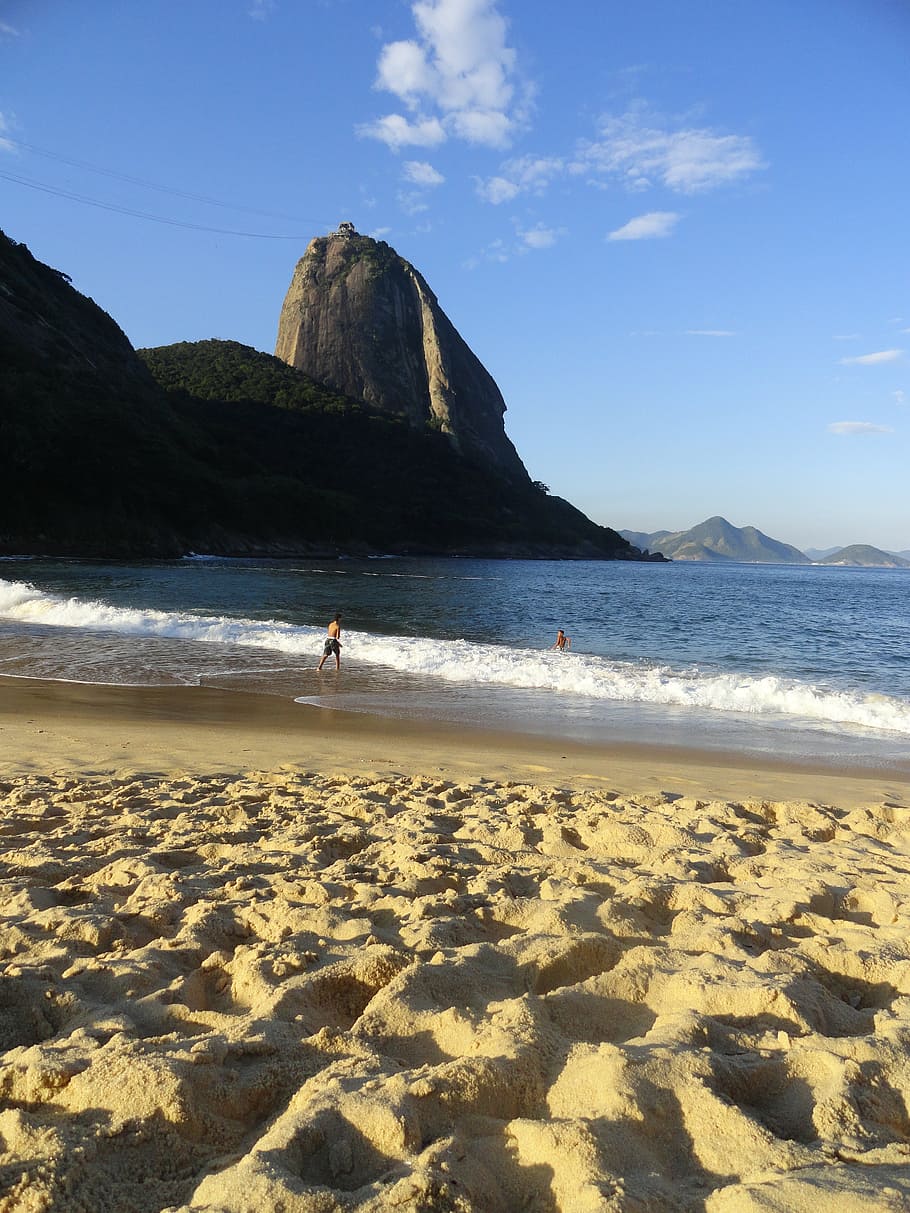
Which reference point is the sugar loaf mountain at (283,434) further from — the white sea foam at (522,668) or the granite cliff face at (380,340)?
the white sea foam at (522,668)

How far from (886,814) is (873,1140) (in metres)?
5.10

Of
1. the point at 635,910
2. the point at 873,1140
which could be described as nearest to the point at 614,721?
the point at 635,910

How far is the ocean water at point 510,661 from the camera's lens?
11383 mm

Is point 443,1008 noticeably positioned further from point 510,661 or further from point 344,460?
point 344,460

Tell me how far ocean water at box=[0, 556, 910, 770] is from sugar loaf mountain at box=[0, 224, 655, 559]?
31976 millimetres

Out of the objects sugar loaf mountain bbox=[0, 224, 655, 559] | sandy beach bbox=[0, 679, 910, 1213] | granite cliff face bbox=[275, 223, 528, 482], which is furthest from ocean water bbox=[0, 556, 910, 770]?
granite cliff face bbox=[275, 223, 528, 482]

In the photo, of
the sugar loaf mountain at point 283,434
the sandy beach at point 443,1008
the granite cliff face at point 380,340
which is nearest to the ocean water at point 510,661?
the sandy beach at point 443,1008

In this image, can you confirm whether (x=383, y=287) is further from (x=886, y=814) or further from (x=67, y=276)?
(x=886, y=814)

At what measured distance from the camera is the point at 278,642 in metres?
19.0

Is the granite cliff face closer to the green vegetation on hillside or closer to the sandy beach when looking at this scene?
the green vegetation on hillside

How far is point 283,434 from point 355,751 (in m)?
109

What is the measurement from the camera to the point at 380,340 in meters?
148

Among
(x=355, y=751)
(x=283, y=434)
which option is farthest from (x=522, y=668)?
(x=283, y=434)

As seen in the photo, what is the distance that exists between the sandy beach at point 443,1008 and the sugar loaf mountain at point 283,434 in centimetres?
5958
